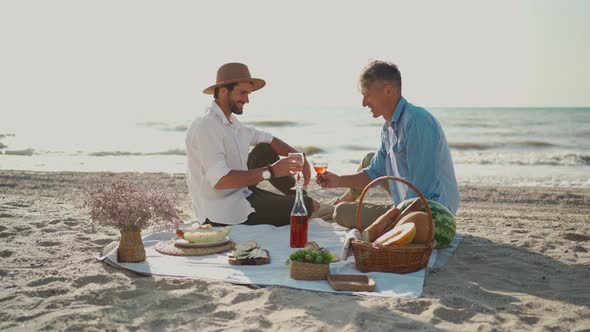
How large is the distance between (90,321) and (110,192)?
122 cm

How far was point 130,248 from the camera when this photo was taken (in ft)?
14.5

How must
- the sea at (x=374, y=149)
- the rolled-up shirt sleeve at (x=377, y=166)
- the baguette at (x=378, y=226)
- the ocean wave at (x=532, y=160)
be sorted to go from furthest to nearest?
the ocean wave at (x=532, y=160) → the sea at (x=374, y=149) → the rolled-up shirt sleeve at (x=377, y=166) → the baguette at (x=378, y=226)

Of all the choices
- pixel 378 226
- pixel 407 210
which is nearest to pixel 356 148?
pixel 407 210

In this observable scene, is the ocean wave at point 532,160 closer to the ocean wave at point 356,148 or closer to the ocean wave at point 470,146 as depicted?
the ocean wave at point 356,148

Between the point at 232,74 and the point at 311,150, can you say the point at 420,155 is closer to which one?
the point at 232,74

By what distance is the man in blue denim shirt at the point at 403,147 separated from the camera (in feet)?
15.7

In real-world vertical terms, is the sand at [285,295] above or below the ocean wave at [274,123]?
below

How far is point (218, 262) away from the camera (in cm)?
449

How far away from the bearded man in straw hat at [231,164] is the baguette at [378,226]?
3.12 ft

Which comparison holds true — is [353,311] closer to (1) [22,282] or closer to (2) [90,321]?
(2) [90,321]

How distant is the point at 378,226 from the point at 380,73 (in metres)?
1.45

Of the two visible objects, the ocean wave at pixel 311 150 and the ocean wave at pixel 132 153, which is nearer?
the ocean wave at pixel 132 153

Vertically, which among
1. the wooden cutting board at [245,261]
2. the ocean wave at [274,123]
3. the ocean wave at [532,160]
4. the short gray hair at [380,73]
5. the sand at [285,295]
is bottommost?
the sand at [285,295]

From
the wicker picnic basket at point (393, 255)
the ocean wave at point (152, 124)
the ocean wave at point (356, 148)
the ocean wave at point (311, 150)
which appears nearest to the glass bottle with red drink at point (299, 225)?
Answer: the wicker picnic basket at point (393, 255)
